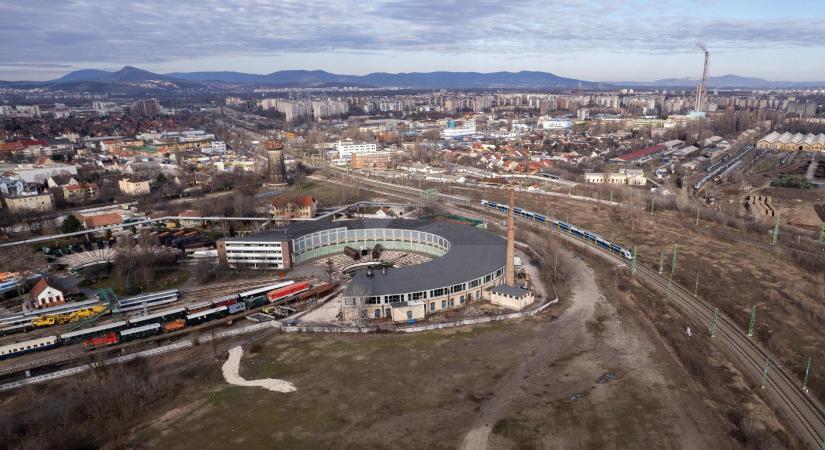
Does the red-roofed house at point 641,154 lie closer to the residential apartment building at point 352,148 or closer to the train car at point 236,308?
the residential apartment building at point 352,148

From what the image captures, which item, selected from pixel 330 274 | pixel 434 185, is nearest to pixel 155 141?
pixel 434 185

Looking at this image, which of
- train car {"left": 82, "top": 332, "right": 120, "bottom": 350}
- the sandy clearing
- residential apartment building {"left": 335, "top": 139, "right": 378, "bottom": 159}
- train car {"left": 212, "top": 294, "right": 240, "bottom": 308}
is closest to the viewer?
the sandy clearing

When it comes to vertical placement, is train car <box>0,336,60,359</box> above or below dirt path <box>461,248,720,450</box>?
below

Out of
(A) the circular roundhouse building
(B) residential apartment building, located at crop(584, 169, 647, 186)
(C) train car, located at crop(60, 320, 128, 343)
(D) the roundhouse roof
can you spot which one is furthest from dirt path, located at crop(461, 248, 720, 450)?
(B) residential apartment building, located at crop(584, 169, 647, 186)

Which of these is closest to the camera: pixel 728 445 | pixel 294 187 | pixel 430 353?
pixel 728 445

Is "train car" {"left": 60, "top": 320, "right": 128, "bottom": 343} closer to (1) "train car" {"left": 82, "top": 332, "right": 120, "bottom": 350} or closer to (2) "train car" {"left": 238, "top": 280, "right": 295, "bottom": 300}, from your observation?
(1) "train car" {"left": 82, "top": 332, "right": 120, "bottom": 350}

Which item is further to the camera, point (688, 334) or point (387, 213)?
point (387, 213)

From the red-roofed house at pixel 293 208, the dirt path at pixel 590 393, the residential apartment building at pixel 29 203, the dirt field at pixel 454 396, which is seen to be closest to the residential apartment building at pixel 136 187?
the residential apartment building at pixel 29 203

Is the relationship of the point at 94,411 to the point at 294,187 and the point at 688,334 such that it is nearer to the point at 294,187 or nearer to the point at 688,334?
the point at 688,334
